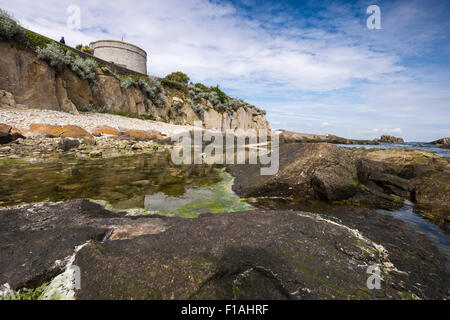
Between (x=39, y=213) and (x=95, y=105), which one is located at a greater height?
(x=95, y=105)

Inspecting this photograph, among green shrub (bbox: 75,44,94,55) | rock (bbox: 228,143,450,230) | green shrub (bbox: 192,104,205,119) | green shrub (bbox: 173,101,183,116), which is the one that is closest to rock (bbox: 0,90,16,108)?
rock (bbox: 228,143,450,230)

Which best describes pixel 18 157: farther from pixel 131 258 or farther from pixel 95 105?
pixel 95 105

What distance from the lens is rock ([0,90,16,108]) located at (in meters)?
12.1

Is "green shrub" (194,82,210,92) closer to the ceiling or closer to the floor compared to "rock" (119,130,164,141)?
closer to the ceiling

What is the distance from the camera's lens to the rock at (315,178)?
4.59 metres

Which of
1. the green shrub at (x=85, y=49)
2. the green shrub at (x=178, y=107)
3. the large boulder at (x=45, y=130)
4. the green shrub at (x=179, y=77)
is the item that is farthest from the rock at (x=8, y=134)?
the green shrub at (x=179, y=77)

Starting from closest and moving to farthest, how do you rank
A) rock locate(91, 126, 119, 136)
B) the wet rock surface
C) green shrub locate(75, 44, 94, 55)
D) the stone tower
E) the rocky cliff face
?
the wet rock surface → the rocky cliff face → rock locate(91, 126, 119, 136) → the stone tower → green shrub locate(75, 44, 94, 55)

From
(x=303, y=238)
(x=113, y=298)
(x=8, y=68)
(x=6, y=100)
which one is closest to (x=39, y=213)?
(x=113, y=298)

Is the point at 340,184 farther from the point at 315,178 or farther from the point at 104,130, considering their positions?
the point at 104,130

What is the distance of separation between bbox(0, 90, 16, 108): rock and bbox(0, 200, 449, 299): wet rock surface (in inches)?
539

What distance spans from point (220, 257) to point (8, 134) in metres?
12.2

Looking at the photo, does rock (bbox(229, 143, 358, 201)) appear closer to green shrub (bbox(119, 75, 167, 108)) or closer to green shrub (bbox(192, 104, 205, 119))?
green shrub (bbox(119, 75, 167, 108))
